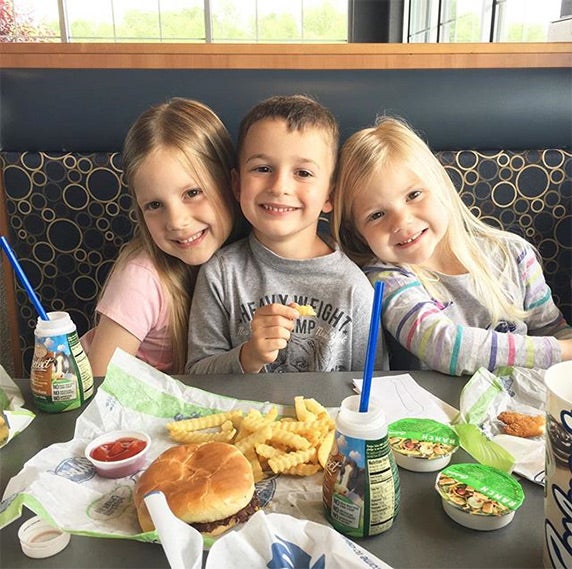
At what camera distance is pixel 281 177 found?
124 cm

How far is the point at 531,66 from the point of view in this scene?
6.12 feet

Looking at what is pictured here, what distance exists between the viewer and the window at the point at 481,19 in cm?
256

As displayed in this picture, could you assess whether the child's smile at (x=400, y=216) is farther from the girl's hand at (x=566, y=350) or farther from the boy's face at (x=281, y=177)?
the girl's hand at (x=566, y=350)

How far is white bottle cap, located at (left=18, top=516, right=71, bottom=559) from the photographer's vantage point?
24.7 inches

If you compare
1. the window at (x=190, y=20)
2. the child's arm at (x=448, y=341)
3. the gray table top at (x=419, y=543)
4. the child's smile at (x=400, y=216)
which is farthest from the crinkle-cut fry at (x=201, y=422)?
the window at (x=190, y=20)

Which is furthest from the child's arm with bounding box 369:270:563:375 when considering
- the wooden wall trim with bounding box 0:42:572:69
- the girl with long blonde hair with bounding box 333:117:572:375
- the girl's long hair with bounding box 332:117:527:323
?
the wooden wall trim with bounding box 0:42:572:69

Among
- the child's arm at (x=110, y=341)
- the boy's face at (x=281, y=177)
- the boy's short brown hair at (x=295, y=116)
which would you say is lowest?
the child's arm at (x=110, y=341)

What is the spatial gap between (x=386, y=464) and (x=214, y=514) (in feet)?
0.67

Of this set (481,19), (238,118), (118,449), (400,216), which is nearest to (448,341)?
(400,216)

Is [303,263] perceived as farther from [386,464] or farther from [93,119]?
[93,119]

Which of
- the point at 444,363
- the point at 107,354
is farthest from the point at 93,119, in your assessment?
the point at 444,363

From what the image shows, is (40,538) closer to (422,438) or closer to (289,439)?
(289,439)

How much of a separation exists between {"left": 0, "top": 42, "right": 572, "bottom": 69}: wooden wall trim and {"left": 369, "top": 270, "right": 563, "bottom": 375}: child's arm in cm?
87

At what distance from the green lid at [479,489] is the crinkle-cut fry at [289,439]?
179 mm
